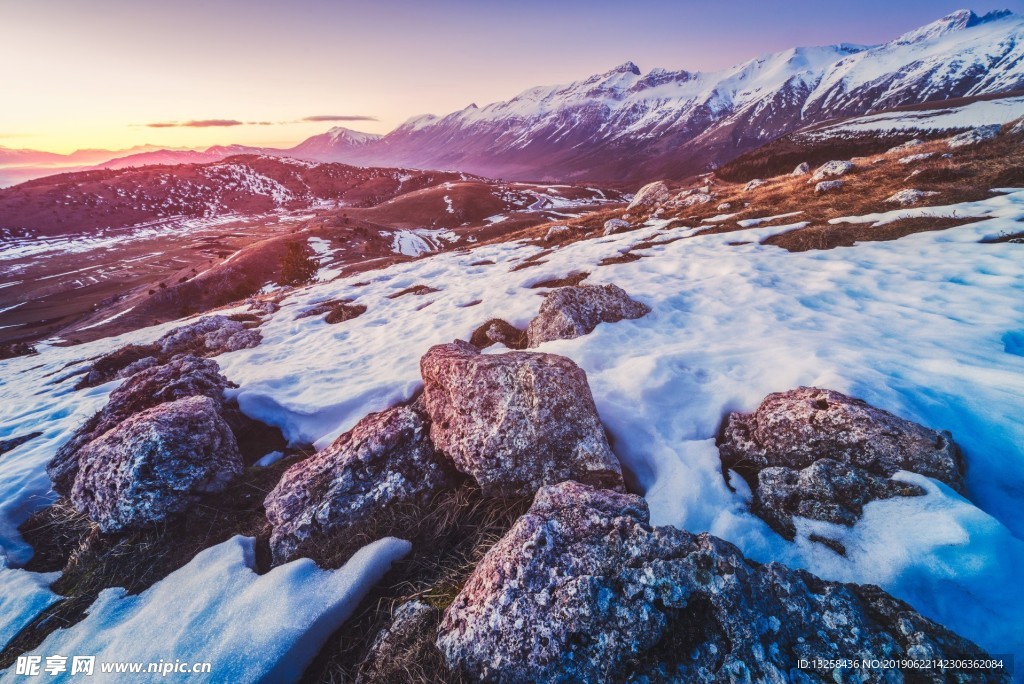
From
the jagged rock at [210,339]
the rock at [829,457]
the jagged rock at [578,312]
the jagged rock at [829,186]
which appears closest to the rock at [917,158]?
the jagged rock at [829,186]

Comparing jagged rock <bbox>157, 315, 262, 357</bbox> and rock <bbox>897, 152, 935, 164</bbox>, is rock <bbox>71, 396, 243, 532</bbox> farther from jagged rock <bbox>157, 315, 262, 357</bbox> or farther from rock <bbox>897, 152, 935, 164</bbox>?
rock <bbox>897, 152, 935, 164</bbox>

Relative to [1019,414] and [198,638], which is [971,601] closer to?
[1019,414]

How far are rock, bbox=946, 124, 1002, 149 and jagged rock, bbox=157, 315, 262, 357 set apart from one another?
42.3 metres

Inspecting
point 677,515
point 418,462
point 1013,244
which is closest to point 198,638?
point 418,462

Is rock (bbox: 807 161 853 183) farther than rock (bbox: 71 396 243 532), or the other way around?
rock (bbox: 807 161 853 183)

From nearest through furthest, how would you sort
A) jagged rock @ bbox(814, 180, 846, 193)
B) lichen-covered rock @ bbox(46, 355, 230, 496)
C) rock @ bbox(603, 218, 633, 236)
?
lichen-covered rock @ bbox(46, 355, 230, 496)
jagged rock @ bbox(814, 180, 846, 193)
rock @ bbox(603, 218, 633, 236)

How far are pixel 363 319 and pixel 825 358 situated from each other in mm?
14999

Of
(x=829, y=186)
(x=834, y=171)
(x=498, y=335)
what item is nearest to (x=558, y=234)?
(x=829, y=186)

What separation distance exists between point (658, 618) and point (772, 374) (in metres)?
5.10

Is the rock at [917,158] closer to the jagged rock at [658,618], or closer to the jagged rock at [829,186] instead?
the jagged rock at [829,186]

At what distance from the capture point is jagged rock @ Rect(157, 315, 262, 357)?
52.2 feet

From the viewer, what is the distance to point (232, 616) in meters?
4.34

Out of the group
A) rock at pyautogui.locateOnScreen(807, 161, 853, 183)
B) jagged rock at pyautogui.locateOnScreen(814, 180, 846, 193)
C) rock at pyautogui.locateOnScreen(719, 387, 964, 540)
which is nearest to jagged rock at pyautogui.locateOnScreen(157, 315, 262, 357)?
rock at pyautogui.locateOnScreen(719, 387, 964, 540)

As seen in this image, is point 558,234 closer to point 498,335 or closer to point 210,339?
point 498,335
